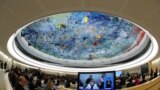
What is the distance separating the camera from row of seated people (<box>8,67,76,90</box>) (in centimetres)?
1302

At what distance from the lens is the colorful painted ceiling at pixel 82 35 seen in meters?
12.7

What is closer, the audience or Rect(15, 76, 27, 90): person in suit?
Rect(15, 76, 27, 90): person in suit

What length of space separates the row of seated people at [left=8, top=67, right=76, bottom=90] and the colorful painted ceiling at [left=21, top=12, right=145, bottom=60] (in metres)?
1.44

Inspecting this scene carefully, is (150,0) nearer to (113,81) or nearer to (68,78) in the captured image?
(113,81)

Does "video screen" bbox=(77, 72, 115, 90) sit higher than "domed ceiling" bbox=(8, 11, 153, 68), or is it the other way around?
"domed ceiling" bbox=(8, 11, 153, 68)

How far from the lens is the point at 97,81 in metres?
13.3

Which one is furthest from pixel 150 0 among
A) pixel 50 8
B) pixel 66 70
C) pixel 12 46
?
pixel 66 70

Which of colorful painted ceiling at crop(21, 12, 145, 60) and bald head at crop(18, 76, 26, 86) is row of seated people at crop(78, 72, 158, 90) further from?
bald head at crop(18, 76, 26, 86)

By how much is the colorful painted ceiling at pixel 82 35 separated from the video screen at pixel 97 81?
1835mm

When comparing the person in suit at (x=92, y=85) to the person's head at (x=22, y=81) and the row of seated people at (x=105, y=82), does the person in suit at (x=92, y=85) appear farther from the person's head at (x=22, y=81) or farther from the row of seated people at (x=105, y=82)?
the person's head at (x=22, y=81)

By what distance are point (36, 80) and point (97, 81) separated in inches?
143

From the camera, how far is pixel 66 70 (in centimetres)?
1628

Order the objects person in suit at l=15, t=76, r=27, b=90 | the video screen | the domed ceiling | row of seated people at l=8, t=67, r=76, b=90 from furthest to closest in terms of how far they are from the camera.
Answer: the video screen → row of seated people at l=8, t=67, r=76, b=90 → person in suit at l=15, t=76, r=27, b=90 → the domed ceiling

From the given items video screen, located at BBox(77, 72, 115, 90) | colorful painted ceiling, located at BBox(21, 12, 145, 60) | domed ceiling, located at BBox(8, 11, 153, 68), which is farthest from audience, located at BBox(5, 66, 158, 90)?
colorful painted ceiling, located at BBox(21, 12, 145, 60)
